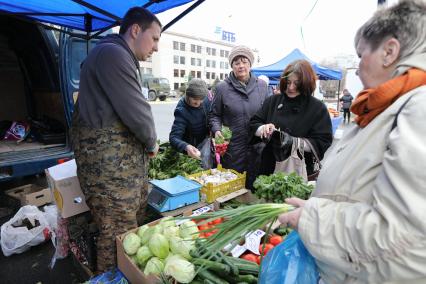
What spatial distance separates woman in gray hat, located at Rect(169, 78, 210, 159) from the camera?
305cm

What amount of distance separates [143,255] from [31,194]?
2.89 m

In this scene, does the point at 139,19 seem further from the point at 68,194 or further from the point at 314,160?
the point at 314,160

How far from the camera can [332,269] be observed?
3.05 feet

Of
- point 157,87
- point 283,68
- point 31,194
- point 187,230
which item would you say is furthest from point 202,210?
point 157,87

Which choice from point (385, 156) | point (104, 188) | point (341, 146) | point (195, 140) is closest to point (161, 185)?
point (104, 188)

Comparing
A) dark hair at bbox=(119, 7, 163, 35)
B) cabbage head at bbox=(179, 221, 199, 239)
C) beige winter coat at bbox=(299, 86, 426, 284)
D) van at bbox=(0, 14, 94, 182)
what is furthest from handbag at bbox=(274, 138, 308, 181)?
van at bbox=(0, 14, 94, 182)

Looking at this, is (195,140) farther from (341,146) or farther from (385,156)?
(385,156)

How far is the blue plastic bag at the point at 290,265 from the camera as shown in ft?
3.38

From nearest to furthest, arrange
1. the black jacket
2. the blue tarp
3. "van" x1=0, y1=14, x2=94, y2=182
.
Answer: the black jacket < the blue tarp < "van" x1=0, y1=14, x2=94, y2=182

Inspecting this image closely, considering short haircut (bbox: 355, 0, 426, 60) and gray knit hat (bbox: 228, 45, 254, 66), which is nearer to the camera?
short haircut (bbox: 355, 0, 426, 60)

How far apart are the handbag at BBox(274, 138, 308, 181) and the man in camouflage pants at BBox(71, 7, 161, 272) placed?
3.85ft

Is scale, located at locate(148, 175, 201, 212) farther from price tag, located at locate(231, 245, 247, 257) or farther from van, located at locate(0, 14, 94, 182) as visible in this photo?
van, located at locate(0, 14, 94, 182)

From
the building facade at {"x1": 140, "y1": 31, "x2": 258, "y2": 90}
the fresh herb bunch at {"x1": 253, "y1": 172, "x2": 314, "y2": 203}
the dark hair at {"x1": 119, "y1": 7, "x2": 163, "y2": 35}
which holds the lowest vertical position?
the fresh herb bunch at {"x1": 253, "y1": 172, "x2": 314, "y2": 203}

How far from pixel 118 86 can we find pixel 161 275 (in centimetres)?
122
